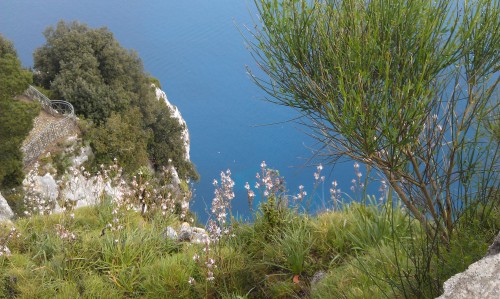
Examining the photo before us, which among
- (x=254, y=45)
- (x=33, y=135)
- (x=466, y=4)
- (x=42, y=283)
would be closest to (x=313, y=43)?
(x=254, y=45)

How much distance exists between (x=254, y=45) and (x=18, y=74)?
16829mm

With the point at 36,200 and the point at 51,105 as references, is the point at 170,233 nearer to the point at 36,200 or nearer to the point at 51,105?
the point at 36,200

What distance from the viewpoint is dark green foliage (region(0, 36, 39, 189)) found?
1897 cm

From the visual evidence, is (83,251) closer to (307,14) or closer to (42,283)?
(42,283)

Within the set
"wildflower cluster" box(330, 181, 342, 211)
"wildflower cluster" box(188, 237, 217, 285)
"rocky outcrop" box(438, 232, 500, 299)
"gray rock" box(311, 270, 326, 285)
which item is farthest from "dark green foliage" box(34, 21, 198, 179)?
"rocky outcrop" box(438, 232, 500, 299)

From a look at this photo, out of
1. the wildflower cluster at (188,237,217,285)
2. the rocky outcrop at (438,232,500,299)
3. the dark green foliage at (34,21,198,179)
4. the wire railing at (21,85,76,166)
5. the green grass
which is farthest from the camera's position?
the dark green foliage at (34,21,198,179)

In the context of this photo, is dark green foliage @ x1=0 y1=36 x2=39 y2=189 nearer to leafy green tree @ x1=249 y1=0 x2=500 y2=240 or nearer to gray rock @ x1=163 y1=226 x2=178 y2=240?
gray rock @ x1=163 y1=226 x2=178 y2=240

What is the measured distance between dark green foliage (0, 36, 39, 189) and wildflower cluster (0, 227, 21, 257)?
1259 cm

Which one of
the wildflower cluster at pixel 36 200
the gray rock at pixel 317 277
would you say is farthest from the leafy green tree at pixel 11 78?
the gray rock at pixel 317 277

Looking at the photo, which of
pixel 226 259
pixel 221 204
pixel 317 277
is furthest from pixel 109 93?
pixel 317 277

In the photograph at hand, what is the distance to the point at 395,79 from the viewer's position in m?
4.57

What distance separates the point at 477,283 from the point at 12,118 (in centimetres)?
1893

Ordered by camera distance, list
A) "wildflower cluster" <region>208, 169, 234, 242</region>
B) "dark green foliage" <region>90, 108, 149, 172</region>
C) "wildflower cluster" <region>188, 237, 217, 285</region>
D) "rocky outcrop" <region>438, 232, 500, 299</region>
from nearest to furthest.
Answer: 1. "rocky outcrop" <region>438, 232, 500, 299</region>
2. "wildflower cluster" <region>188, 237, 217, 285</region>
3. "wildflower cluster" <region>208, 169, 234, 242</region>
4. "dark green foliage" <region>90, 108, 149, 172</region>

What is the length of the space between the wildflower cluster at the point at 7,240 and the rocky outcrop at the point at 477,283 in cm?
546
